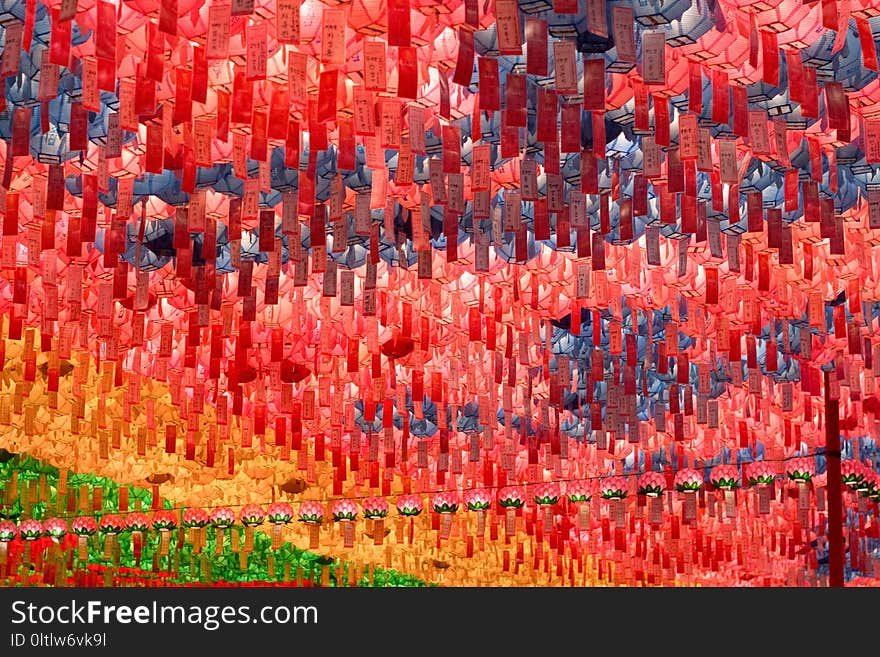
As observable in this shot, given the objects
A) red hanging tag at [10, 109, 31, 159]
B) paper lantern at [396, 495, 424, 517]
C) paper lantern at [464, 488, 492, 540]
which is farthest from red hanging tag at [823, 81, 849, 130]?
paper lantern at [396, 495, 424, 517]

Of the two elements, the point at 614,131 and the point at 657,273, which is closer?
the point at 614,131

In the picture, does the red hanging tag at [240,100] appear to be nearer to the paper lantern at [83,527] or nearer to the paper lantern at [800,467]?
the paper lantern at [800,467]

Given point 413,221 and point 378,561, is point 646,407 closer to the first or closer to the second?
point 413,221

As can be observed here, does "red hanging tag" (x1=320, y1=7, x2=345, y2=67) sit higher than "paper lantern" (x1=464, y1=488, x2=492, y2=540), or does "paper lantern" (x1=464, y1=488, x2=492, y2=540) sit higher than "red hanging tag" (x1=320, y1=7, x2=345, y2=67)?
"red hanging tag" (x1=320, y1=7, x2=345, y2=67)

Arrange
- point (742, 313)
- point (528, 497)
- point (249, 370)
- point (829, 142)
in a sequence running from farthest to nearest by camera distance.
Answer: point (528, 497) < point (249, 370) < point (742, 313) < point (829, 142)

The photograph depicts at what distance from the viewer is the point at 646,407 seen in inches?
645

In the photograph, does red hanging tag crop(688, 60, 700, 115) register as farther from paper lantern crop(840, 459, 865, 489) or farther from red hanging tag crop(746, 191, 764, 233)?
paper lantern crop(840, 459, 865, 489)

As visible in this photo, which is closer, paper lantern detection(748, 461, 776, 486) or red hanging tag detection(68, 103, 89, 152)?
red hanging tag detection(68, 103, 89, 152)

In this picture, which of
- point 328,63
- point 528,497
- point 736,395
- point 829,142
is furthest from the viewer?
point 528,497

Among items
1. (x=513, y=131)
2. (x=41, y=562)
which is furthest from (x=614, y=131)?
(x=41, y=562)

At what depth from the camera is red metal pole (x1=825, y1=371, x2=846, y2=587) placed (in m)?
12.2

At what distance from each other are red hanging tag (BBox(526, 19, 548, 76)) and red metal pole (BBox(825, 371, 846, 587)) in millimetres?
7465

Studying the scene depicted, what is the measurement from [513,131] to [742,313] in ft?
15.4

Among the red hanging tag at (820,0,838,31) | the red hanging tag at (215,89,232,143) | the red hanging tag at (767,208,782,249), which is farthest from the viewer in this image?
the red hanging tag at (767,208,782,249)
